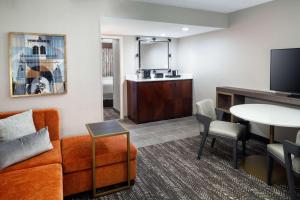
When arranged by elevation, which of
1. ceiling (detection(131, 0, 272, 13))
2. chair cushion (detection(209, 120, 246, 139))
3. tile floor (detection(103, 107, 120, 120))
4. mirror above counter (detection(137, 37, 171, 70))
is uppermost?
ceiling (detection(131, 0, 272, 13))

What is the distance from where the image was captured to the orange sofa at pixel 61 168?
171 centimetres

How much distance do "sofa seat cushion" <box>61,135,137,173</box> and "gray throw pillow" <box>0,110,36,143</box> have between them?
0.43 meters

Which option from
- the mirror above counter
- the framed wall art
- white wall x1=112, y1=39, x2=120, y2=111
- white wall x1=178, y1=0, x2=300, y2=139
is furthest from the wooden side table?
the mirror above counter

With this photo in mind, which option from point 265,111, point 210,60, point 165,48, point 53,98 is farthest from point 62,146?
point 165,48

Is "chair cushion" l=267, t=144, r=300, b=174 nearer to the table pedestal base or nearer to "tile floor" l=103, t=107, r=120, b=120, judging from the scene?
the table pedestal base

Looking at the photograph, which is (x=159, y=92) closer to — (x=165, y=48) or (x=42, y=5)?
(x=165, y=48)

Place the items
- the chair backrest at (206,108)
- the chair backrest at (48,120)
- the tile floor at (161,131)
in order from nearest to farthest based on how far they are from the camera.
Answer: the chair backrest at (48,120), the chair backrest at (206,108), the tile floor at (161,131)

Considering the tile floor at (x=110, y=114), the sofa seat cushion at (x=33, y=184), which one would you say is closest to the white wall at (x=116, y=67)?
the tile floor at (x=110, y=114)

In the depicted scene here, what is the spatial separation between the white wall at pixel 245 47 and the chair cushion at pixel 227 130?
1068 millimetres

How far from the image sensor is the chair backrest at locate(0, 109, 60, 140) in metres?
2.63

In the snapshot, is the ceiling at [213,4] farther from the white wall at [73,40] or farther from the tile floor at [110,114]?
the tile floor at [110,114]

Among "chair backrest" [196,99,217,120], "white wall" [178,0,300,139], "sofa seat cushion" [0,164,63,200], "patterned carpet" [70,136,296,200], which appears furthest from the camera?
"white wall" [178,0,300,139]

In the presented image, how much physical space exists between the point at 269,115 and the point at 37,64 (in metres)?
2.97

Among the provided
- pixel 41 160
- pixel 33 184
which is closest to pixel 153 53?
pixel 41 160
